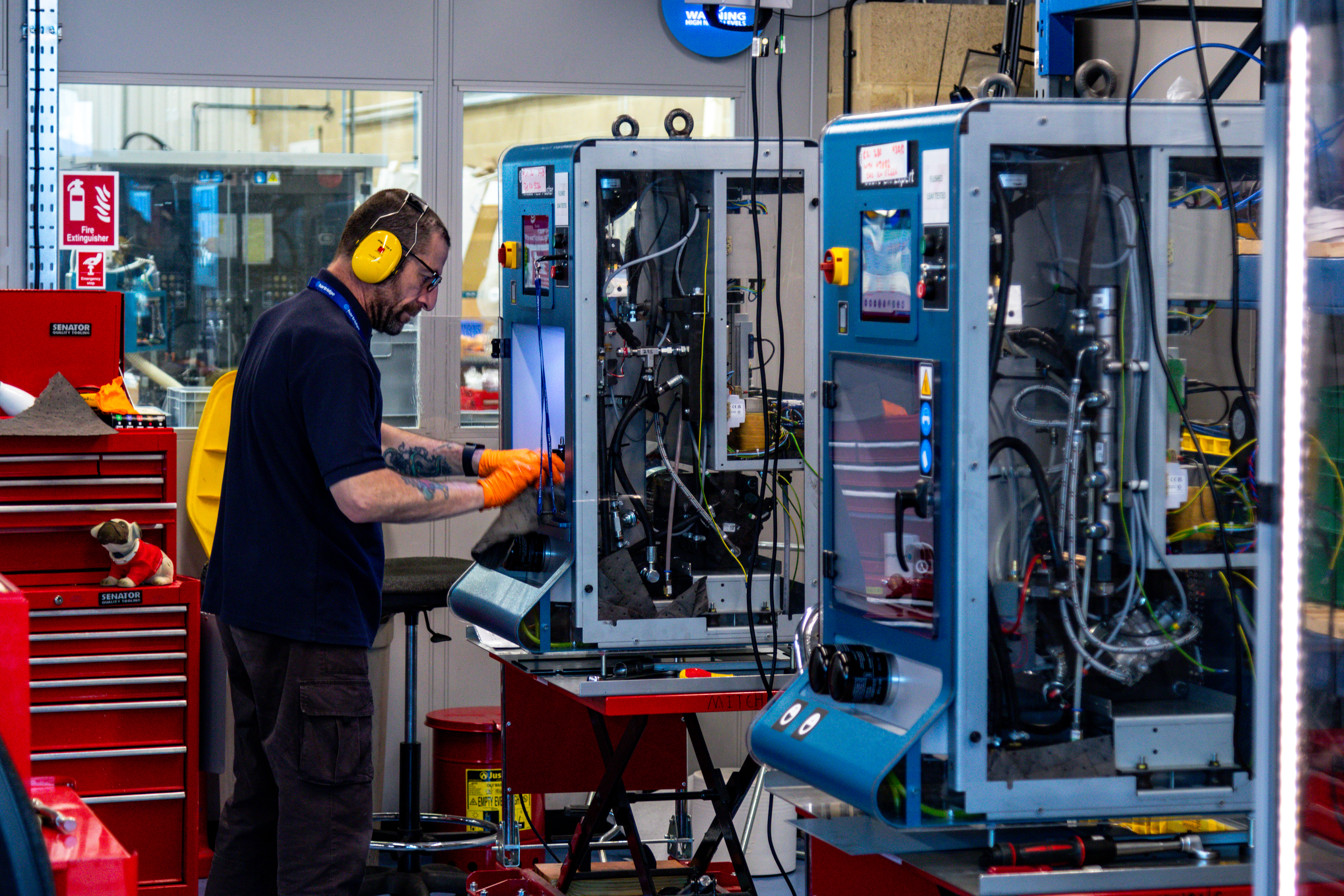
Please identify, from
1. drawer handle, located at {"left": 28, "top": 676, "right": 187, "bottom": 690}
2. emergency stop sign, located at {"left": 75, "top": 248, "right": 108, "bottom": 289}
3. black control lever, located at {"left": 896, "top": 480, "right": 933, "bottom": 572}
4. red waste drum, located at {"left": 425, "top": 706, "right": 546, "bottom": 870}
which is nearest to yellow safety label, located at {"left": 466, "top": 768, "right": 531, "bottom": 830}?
red waste drum, located at {"left": 425, "top": 706, "right": 546, "bottom": 870}

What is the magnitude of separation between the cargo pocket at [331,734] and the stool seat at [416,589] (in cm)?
127

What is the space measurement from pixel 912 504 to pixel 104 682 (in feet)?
8.82

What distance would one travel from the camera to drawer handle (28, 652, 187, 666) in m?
3.94

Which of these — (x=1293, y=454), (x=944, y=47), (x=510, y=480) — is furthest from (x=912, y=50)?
(x=1293, y=454)

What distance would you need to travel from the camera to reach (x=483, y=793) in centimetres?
470

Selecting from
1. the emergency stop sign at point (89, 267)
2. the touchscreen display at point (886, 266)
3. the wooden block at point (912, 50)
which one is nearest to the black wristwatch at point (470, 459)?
the touchscreen display at point (886, 266)

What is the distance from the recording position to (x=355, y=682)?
2727mm

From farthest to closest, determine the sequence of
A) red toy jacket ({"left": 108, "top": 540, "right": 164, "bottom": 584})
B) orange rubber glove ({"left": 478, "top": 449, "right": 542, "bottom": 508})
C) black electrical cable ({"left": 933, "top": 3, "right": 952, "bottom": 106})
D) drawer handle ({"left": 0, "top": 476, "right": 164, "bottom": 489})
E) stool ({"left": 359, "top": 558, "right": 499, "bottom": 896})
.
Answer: black electrical cable ({"left": 933, "top": 3, "right": 952, "bottom": 106}) → stool ({"left": 359, "top": 558, "right": 499, "bottom": 896}) → red toy jacket ({"left": 108, "top": 540, "right": 164, "bottom": 584}) → drawer handle ({"left": 0, "top": 476, "right": 164, "bottom": 489}) → orange rubber glove ({"left": 478, "top": 449, "right": 542, "bottom": 508})

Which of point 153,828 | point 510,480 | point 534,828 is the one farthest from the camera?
point 534,828

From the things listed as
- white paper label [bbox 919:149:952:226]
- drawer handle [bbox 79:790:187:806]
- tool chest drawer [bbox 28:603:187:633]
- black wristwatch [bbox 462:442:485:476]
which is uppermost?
white paper label [bbox 919:149:952:226]

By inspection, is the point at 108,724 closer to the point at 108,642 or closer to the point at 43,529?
the point at 108,642

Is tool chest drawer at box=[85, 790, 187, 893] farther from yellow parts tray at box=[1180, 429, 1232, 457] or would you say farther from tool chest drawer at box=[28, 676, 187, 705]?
yellow parts tray at box=[1180, 429, 1232, 457]

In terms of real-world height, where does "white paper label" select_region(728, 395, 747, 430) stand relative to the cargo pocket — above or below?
above

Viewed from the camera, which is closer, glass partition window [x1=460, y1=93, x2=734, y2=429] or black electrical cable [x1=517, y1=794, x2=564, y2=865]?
black electrical cable [x1=517, y1=794, x2=564, y2=865]
